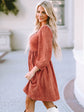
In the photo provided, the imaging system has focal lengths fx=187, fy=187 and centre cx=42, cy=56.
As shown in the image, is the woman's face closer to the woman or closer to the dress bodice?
the woman

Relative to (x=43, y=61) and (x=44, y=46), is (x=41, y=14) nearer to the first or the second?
(x=44, y=46)

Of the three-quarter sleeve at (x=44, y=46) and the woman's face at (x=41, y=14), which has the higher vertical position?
the woman's face at (x=41, y=14)

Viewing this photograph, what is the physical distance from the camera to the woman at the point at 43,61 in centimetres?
169

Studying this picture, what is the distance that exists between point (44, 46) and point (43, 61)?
13 centimetres

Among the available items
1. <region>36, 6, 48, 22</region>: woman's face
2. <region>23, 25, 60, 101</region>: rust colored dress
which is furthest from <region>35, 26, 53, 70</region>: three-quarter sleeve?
<region>36, 6, 48, 22</region>: woman's face

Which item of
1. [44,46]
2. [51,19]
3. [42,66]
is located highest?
[51,19]

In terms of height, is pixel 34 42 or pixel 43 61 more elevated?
pixel 34 42

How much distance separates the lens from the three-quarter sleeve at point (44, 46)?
1673 mm

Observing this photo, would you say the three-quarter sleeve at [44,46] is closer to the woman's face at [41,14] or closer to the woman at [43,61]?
the woman at [43,61]

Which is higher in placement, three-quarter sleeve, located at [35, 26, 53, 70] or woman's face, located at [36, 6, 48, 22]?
woman's face, located at [36, 6, 48, 22]

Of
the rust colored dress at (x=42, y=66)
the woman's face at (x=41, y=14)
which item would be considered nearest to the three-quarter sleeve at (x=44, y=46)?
the rust colored dress at (x=42, y=66)

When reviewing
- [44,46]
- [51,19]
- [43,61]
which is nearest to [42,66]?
[43,61]

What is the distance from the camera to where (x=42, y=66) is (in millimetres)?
1692

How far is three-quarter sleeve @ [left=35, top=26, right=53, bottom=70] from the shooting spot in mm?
1673
